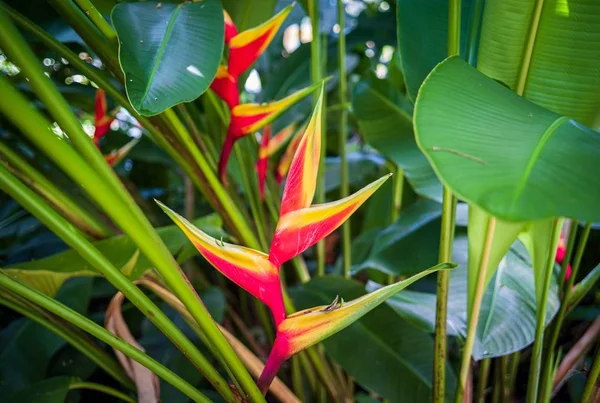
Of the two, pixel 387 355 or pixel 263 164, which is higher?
pixel 263 164

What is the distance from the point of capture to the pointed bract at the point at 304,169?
279 millimetres

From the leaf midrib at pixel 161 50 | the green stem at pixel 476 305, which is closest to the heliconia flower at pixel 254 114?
the leaf midrib at pixel 161 50

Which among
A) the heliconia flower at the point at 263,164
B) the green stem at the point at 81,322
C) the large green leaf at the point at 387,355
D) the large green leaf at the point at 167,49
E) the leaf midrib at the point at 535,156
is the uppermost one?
the large green leaf at the point at 167,49

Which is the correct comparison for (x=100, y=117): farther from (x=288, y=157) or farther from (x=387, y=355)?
(x=387, y=355)

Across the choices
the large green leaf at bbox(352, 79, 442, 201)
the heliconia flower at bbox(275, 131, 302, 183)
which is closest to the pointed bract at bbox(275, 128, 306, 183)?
the heliconia flower at bbox(275, 131, 302, 183)

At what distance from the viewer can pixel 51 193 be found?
458mm

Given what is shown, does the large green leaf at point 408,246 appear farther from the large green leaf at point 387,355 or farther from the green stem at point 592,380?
the green stem at point 592,380

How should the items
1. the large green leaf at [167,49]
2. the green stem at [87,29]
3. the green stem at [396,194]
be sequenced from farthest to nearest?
the green stem at [396,194] → the green stem at [87,29] → the large green leaf at [167,49]

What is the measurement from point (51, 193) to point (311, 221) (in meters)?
0.31

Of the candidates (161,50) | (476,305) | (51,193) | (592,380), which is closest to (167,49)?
(161,50)

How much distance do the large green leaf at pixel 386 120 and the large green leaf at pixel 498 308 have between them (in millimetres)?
168

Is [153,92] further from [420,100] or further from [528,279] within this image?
[528,279]

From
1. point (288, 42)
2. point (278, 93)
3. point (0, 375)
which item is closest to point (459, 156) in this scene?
point (0, 375)

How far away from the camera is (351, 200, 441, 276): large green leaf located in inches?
22.3
